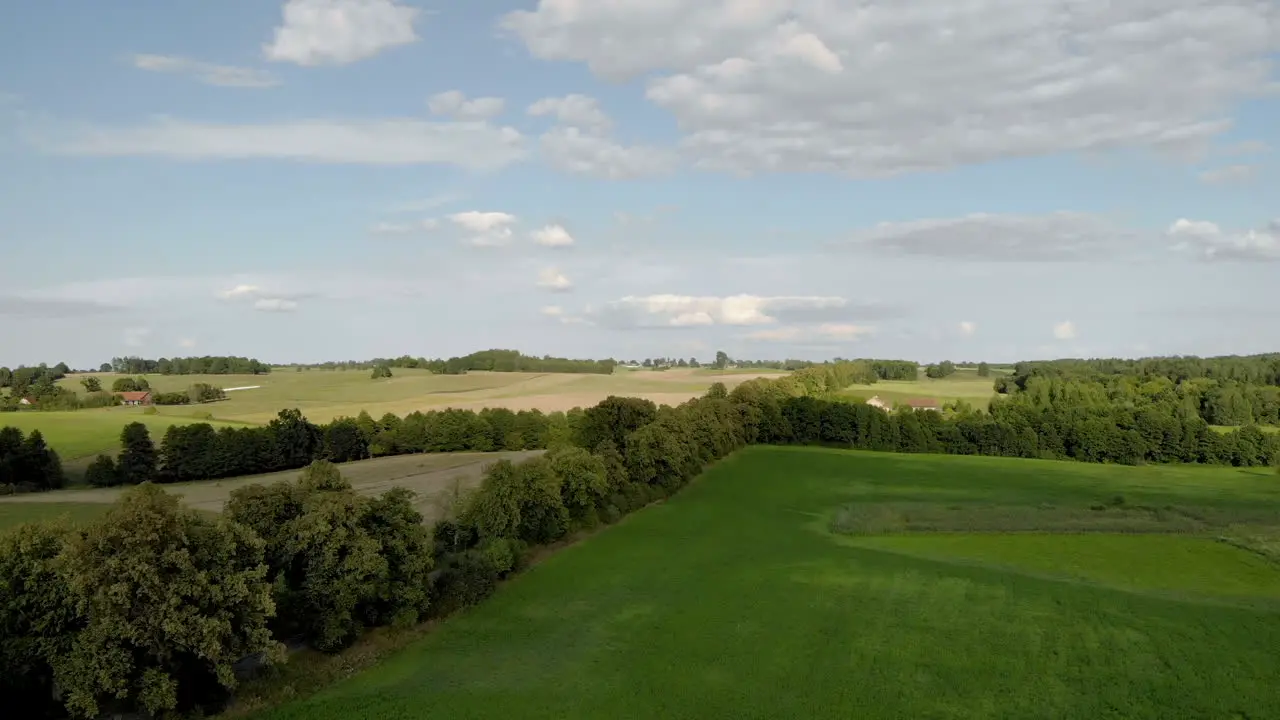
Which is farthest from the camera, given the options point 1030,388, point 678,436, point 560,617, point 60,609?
point 1030,388

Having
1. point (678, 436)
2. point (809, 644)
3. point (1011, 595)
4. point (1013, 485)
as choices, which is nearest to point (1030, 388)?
point (1013, 485)

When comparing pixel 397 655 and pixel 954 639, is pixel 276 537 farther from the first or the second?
pixel 954 639

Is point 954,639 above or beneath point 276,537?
beneath

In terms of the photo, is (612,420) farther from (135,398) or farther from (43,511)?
(135,398)

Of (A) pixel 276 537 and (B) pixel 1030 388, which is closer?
(A) pixel 276 537

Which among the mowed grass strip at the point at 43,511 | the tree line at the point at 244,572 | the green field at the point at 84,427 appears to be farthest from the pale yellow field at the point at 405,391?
the tree line at the point at 244,572

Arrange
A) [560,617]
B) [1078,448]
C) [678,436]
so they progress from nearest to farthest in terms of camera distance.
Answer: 1. [560,617]
2. [678,436]
3. [1078,448]

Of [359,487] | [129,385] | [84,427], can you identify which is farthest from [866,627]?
[129,385]
